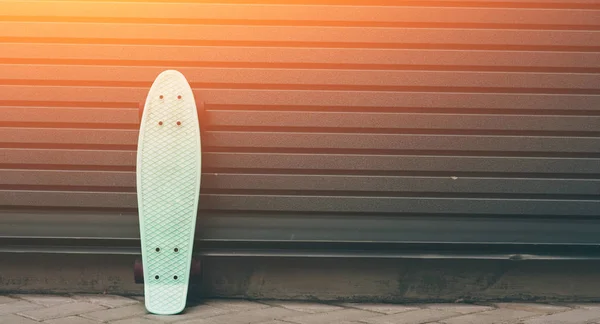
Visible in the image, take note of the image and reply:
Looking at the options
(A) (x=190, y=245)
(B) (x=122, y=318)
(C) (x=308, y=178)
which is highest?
(C) (x=308, y=178)

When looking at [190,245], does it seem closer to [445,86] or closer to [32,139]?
[32,139]

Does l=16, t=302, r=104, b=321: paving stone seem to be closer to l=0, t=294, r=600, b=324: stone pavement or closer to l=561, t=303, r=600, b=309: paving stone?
l=0, t=294, r=600, b=324: stone pavement

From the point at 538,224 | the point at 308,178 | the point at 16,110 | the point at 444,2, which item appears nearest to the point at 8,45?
the point at 16,110

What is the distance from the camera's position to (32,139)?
5758 mm

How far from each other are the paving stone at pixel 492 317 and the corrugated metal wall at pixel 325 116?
0.49 metres

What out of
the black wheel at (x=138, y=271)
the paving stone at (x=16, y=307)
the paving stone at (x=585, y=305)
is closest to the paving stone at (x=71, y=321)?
the paving stone at (x=16, y=307)

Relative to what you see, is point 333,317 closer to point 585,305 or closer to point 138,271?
point 138,271

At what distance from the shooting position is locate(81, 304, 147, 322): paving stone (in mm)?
5316

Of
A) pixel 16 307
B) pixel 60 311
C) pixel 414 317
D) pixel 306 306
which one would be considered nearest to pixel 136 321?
pixel 60 311

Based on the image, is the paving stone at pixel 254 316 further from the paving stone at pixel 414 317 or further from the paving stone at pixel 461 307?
the paving stone at pixel 461 307

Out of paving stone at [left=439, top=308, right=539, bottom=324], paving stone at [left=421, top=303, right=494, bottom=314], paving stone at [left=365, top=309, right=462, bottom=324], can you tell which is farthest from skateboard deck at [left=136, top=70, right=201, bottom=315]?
paving stone at [left=439, top=308, right=539, bottom=324]

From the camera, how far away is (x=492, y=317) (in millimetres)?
5465

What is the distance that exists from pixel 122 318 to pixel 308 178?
4.68 ft

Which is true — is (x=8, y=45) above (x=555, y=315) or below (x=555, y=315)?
above
